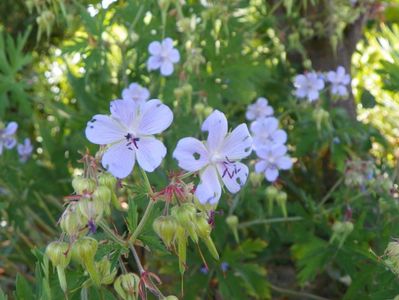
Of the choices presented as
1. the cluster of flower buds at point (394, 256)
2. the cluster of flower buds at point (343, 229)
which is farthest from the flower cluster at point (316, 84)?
the cluster of flower buds at point (394, 256)

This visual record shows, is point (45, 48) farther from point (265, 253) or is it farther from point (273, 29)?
point (265, 253)

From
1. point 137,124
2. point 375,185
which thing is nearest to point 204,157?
point 137,124

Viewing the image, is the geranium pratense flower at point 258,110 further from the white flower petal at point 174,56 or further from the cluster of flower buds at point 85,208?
the cluster of flower buds at point 85,208

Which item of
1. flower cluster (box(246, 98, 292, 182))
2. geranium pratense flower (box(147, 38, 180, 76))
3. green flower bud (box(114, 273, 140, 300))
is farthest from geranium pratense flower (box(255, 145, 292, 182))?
green flower bud (box(114, 273, 140, 300))

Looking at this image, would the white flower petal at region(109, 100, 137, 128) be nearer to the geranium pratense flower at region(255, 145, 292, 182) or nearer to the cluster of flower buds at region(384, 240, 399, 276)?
the cluster of flower buds at region(384, 240, 399, 276)

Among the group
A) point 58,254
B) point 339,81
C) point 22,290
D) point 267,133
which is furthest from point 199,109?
point 58,254

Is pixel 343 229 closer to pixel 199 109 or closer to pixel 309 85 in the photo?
pixel 199 109
